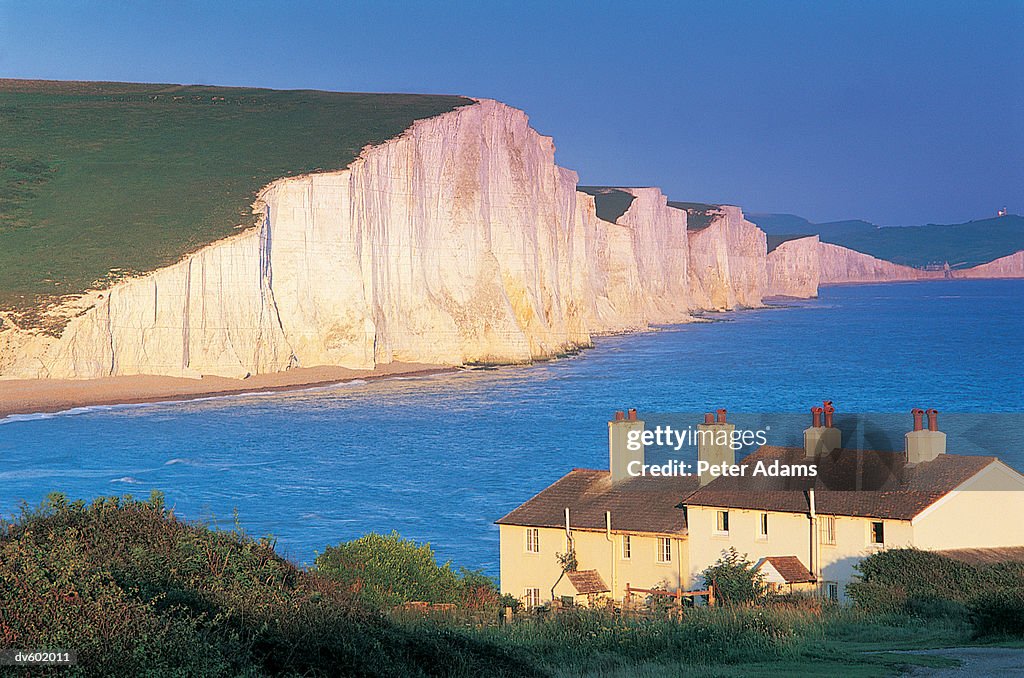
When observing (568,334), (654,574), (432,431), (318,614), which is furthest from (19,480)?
(568,334)

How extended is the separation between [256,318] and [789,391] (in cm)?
3017

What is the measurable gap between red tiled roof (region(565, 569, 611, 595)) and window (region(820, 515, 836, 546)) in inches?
144

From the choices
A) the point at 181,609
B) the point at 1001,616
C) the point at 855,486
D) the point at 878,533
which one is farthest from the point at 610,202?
the point at 181,609

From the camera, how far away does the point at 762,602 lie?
16812 millimetres

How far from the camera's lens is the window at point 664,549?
21.1 meters

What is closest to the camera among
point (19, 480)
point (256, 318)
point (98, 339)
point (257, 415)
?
point (19, 480)

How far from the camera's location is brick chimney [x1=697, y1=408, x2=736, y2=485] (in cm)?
2212

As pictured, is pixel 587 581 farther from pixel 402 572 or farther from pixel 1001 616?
pixel 1001 616

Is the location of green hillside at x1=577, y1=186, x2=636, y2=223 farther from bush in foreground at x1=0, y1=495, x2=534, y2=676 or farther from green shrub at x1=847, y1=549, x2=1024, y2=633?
bush in foreground at x1=0, y1=495, x2=534, y2=676

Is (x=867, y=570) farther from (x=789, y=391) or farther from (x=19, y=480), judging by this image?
(x=789, y=391)

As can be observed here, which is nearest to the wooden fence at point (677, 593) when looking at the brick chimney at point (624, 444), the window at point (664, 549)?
the window at point (664, 549)

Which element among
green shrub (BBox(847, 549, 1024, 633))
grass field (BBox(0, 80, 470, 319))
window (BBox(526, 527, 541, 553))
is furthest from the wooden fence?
grass field (BBox(0, 80, 470, 319))

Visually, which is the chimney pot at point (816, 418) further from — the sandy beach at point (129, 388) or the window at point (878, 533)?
the sandy beach at point (129, 388)

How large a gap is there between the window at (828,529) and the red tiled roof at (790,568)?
21.5 inches
